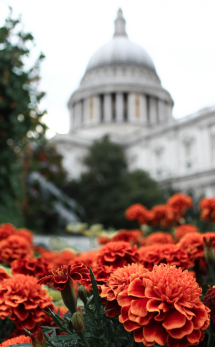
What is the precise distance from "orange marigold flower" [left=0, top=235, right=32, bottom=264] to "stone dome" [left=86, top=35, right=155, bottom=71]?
52.7 meters

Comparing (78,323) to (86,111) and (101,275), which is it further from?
(86,111)

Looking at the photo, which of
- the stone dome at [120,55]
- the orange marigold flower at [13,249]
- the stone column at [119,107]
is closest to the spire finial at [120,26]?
the stone dome at [120,55]

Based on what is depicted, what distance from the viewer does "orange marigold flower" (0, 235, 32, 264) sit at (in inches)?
76.8

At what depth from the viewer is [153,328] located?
34.6 inches

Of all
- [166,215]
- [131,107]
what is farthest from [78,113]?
[166,215]

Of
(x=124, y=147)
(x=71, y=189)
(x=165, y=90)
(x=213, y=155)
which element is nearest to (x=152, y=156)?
(x=124, y=147)

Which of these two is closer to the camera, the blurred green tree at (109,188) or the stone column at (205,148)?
the blurred green tree at (109,188)

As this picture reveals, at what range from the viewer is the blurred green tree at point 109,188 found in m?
27.6

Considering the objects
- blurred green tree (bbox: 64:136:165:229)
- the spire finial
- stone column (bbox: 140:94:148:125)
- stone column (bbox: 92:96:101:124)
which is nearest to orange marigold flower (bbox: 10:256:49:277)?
blurred green tree (bbox: 64:136:165:229)

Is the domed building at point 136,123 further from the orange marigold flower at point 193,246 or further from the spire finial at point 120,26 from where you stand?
the orange marigold flower at point 193,246

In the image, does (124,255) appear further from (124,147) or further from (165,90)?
(165,90)

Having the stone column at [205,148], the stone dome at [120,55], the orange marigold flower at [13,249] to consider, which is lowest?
the orange marigold flower at [13,249]

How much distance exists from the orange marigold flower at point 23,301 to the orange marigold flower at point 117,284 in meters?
0.34

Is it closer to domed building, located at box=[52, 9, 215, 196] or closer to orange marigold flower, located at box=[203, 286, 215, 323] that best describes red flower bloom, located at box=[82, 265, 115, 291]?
orange marigold flower, located at box=[203, 286, 215, 323]
